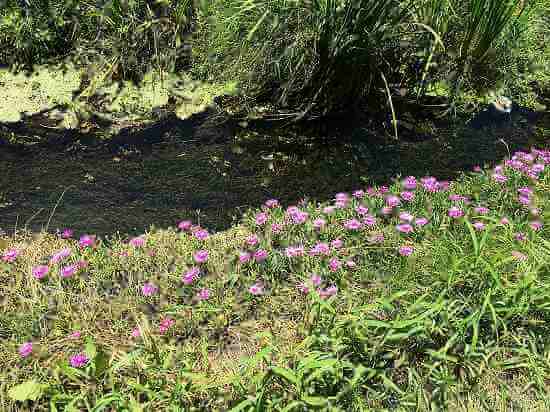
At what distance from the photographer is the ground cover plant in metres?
1.76

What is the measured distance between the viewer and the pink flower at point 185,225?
102 inches

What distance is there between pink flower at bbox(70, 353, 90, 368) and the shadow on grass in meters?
1.02

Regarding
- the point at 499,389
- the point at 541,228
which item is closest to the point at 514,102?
the point at 541,228

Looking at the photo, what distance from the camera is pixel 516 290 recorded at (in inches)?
78.2

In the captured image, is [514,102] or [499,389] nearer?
[499,389]

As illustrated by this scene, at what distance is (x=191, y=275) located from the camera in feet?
7.06

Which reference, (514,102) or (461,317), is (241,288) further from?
(514,102)

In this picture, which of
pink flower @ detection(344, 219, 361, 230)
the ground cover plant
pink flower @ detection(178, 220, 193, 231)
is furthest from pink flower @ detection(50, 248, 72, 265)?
pink flower @ detection(344, 219, 361, 230)

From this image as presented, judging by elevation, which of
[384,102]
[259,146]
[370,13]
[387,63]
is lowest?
[259,146]

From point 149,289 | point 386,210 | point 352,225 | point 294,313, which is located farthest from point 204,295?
point 386,210

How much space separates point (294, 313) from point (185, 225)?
0.75 m

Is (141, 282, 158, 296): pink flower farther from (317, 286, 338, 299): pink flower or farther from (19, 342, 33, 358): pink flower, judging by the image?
(317, 286, 338, 299): pink flower

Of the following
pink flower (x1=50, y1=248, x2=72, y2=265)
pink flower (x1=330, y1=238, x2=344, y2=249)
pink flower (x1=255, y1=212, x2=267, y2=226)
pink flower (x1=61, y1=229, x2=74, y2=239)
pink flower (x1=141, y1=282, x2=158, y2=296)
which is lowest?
pink flower (x1=61, y1=229, x2=74, y2=239)

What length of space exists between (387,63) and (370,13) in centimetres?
42
